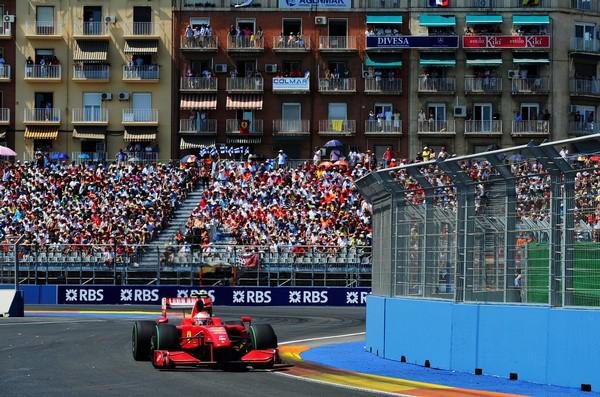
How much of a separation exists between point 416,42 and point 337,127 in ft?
19.3

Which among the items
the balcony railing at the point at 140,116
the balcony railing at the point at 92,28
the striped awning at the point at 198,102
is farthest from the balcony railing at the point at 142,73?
the balcony railing at the point at 92,28

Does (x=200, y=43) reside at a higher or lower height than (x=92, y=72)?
higher

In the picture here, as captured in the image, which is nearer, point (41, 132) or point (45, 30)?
point (41, 132)

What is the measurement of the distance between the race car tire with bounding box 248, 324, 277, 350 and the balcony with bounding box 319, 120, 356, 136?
43161 millimetres

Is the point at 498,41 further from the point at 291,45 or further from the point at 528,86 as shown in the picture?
the point at 291,45

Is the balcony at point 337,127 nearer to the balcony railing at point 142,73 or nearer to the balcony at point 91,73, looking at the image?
the balcony railing at point 142,73

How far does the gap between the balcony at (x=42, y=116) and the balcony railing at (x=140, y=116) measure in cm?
350

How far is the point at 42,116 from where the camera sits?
208 ft

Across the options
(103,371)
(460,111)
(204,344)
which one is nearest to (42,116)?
(460,111)

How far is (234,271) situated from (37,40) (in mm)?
25716

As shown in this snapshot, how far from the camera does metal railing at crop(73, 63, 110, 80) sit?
63.2 metres

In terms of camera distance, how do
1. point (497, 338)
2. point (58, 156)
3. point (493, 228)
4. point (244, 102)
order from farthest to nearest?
point (244, 102), point (58, 156), point (493, 228), point (497, 338)

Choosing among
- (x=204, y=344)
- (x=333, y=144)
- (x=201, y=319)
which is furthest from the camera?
(x=333, y=144)

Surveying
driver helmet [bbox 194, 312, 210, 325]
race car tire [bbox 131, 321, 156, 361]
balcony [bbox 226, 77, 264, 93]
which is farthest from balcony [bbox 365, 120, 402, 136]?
race car tire [bbox 131, 321, 156, 361]
